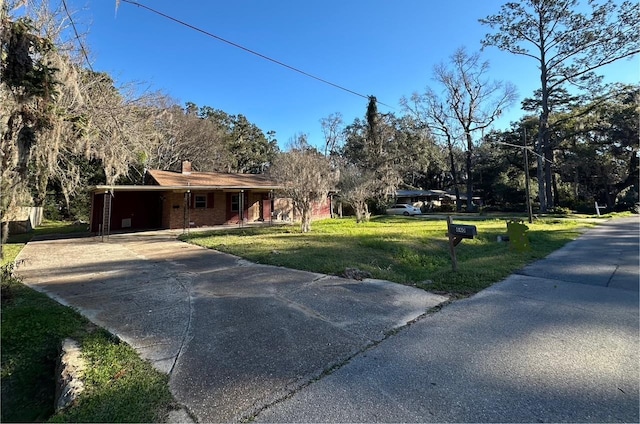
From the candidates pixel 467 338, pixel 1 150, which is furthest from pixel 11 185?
pixel 467 338

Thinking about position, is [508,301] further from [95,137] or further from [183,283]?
[95,137]

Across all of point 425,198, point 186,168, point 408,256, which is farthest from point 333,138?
point 408,256

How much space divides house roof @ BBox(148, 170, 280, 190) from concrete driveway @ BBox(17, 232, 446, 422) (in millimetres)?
9224

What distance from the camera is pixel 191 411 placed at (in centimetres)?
230

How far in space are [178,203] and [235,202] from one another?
3427mm

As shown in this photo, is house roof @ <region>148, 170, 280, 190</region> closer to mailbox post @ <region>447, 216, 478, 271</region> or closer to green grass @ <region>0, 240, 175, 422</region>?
mailbox post @ <region>447, 216, 478, 271</region>

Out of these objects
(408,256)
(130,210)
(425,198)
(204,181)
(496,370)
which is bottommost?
(496,370)

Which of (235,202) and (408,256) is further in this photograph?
(235,202)

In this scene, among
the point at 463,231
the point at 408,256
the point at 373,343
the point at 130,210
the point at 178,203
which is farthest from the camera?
the point at 130,210

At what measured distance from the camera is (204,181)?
18125 millimetres

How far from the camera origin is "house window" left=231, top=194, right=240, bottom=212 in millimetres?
19375

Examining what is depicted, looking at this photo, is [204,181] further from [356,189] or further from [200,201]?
[356,189]

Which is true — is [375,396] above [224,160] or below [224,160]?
below

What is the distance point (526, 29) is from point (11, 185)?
3338 centimetres
